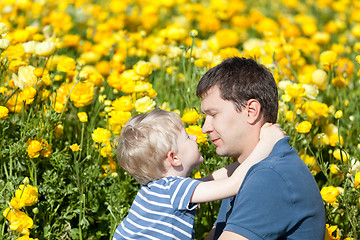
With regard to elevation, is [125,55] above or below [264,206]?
below

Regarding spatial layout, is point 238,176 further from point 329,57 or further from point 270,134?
point 329,57

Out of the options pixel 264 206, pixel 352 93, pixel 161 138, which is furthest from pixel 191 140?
pixel 352 93

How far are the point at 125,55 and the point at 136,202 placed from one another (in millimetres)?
1979

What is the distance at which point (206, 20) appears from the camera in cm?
473

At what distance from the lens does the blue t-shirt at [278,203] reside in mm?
1745

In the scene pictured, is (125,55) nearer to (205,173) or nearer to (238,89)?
(205,173)

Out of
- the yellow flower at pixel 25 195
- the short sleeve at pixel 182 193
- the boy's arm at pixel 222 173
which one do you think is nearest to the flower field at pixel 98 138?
the yellow flower at pixel 25 195

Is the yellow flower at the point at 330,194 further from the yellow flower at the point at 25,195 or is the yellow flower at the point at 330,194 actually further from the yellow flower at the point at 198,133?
the yellow flower at the point at 25,195

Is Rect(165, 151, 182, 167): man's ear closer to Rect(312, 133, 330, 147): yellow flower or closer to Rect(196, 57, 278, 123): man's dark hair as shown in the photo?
Rect(196, 57, 278, 123): man's dark hair

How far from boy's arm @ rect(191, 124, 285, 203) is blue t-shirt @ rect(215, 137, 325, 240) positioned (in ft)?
0.18

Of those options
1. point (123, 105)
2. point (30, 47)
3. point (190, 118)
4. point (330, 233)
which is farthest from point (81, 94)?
point (330, 233)

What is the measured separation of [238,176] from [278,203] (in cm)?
24

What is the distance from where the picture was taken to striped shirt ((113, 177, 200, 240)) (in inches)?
80.5

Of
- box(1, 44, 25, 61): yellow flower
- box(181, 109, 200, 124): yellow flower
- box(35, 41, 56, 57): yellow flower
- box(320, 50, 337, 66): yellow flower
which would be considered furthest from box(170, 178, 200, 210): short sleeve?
box(320, 50, 337, 66): yellow flower
